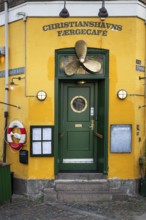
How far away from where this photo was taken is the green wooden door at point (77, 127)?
8.39m

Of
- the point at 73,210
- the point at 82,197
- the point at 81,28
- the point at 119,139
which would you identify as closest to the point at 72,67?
the point at 81,28

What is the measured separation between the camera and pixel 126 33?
318 inches

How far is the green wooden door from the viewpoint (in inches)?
330

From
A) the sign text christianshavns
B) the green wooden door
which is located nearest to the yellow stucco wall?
the sign text christianshavns

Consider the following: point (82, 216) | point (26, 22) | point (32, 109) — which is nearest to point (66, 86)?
point (32, 109)

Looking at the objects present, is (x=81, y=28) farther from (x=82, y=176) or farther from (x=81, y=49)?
(x=82, y=176)

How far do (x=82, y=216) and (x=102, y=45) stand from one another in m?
4.13

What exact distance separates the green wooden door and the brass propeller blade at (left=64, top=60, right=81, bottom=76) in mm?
482

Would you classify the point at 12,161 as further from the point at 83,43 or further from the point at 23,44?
the point at 83,43

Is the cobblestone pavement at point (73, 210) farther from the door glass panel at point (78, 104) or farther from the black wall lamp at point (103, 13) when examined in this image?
the black wall lamp at point (103, 13)

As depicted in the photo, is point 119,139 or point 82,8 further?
point 119,139

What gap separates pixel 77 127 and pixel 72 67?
1594mm

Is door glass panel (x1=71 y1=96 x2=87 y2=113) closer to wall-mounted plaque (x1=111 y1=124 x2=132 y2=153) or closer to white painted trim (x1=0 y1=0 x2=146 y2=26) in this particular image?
wall-mounted plaque (x1=111 y1=124 x2=132 y2=153)

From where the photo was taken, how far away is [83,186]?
786 cm
